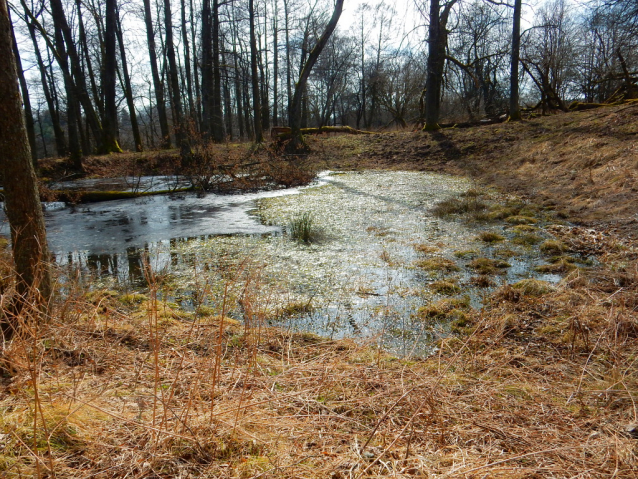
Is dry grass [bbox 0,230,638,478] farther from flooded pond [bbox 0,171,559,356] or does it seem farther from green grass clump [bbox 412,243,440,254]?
green grass clump [bbox 412,243,440,254]

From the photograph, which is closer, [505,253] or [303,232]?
[505,253]

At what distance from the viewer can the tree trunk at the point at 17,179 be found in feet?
9.41

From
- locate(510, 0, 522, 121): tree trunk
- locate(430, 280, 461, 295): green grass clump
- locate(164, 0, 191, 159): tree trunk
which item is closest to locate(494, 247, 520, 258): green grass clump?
locate(430, 280, 461, 295): green grass clump

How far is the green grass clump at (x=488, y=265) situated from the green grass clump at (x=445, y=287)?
0.63 metres

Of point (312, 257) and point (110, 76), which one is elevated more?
point (110, 76)

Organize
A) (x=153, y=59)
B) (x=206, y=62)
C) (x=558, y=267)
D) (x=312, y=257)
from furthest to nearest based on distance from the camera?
(x=153, y=59) < (x=206, y=62) < (x=312, y=257) < (x=558, y=267)

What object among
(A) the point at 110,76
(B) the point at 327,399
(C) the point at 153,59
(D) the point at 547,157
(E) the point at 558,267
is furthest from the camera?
(C) the point at 153,59

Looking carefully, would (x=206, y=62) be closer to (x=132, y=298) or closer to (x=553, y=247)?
(x=132, y=298)

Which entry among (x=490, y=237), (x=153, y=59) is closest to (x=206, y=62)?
(x=153, y=59)

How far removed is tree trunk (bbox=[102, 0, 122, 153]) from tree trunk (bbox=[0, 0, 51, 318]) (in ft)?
54.0

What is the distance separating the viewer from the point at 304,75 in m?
16.4

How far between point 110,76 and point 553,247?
59.8 feet

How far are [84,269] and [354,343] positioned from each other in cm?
416

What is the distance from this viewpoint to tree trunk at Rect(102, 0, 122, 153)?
1675cm
